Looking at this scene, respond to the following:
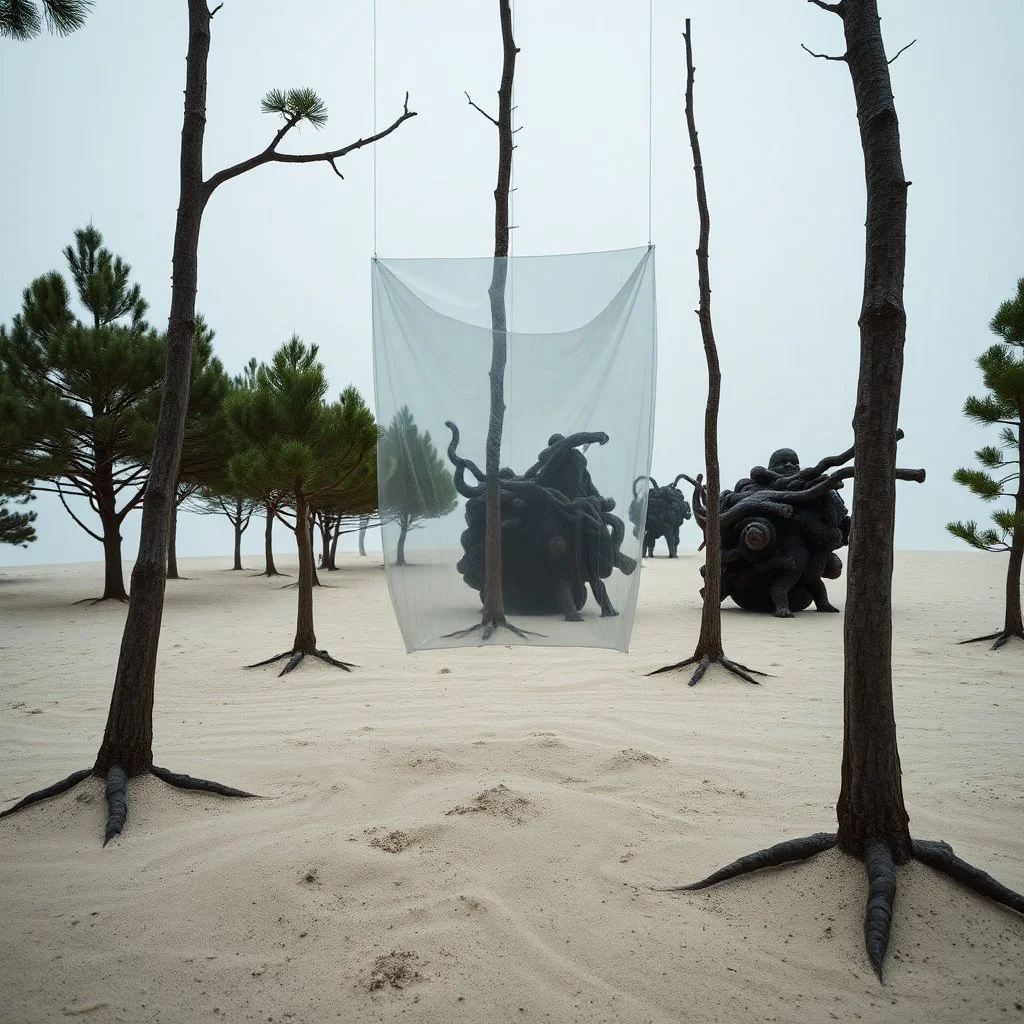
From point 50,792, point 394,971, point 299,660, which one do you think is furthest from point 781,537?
point 394,971

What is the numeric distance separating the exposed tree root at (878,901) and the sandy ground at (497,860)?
5 centimetres

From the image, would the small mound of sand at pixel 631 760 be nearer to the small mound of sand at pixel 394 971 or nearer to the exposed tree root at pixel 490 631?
the exposed tree root at pixel 490 631

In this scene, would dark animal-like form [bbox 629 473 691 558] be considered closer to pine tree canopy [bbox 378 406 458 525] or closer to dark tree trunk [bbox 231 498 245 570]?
dark tree trunk [bbox 231 498 245 570]

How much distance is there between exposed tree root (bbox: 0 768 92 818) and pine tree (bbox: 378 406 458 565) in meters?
1.71

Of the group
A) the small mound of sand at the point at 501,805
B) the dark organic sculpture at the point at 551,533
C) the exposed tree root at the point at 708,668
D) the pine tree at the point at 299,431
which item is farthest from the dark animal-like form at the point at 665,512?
the small mound of sand at the point at 501,805

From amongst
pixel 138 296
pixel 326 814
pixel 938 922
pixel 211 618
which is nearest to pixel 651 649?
pixel 326 814

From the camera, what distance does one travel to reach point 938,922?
206 centimetres

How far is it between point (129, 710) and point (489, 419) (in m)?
2.02

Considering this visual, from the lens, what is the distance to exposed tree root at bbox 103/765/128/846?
274 cm

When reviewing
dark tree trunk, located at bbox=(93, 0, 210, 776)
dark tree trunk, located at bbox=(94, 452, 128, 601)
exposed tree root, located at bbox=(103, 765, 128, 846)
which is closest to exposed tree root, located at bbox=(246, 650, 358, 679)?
dark tree trunk, located at bbox=(93, 0, 210, 776)

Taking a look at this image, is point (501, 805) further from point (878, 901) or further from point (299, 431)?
point (299, 431)

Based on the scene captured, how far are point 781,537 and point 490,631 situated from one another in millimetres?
5740

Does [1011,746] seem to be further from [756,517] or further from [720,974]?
[756,517]

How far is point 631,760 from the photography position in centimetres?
347
